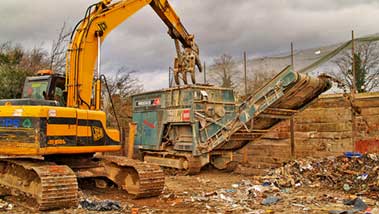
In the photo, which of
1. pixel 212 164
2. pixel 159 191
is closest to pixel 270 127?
pixel 212 164

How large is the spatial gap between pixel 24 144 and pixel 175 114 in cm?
572

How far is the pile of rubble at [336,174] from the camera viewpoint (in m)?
8.61

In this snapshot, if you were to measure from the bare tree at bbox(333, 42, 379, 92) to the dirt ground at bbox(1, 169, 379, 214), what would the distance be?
14.4ft

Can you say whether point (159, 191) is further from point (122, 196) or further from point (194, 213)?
point (194, 213)

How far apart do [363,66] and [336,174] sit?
6.15 meters

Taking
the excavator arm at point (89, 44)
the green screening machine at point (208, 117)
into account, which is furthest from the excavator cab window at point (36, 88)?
the green screening machine at point (208, 117)

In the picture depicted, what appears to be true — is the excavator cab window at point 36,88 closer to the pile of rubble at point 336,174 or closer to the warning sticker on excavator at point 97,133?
the warning sticker on excavator at point 97,133

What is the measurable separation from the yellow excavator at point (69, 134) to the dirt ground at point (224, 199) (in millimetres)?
271

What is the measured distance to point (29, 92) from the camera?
26.1 feet

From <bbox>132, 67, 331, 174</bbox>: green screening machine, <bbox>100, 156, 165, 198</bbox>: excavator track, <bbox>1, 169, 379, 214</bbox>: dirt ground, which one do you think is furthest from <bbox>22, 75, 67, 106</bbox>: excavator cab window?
<bbox>132, 67, 331, 174</bbox>: green screening machine

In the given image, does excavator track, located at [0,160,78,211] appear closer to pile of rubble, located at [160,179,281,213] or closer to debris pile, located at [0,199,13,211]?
debris pile, located at [0,199,13,211]

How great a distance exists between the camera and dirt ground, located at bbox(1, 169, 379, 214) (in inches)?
271

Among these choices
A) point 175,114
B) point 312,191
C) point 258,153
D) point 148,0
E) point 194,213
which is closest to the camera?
point 194,213

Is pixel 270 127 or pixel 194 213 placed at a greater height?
pixel 270 127
